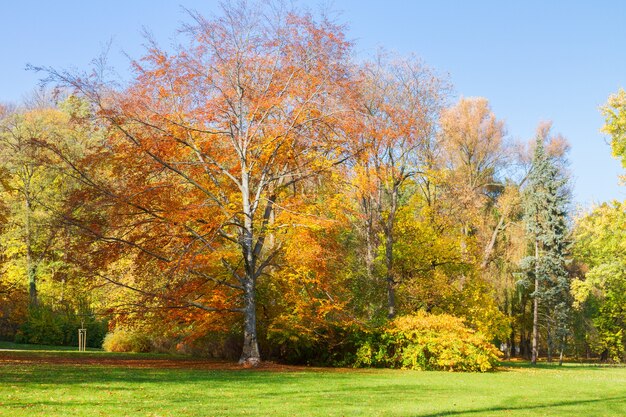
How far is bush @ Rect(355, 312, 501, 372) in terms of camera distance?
20.6 meters

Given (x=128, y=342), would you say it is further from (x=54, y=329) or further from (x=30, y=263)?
(x=30, y=263)

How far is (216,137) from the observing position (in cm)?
2119

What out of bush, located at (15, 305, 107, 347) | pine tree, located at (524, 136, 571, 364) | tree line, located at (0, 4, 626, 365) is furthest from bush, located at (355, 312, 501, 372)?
bush, located at (15, 305, 107, 347)

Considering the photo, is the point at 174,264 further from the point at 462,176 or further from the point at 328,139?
the point at 462,176

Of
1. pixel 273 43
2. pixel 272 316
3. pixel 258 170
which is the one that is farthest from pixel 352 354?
pixel 273 43

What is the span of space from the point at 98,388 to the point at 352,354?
40.1 ft

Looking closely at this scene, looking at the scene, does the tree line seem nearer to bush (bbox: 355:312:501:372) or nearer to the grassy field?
bush (bbox: 355:312:501:372)

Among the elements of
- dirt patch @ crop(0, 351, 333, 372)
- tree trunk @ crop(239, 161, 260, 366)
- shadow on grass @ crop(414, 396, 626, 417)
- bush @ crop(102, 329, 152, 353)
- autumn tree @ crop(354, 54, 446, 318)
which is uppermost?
autumn tree @ crop(354, 54, 446, 318)

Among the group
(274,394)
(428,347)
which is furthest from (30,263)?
(274,394)

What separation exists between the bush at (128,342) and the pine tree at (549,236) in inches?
887

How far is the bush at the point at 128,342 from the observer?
93.2 feet

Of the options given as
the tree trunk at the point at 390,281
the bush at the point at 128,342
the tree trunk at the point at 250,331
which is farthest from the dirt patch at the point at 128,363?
the bush at the point at 128,342

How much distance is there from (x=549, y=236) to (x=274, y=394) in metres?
29.9

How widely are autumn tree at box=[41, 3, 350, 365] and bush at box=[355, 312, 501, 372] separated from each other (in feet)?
15.4
